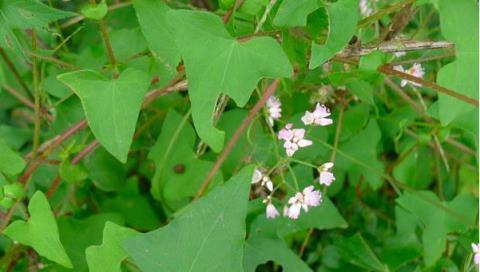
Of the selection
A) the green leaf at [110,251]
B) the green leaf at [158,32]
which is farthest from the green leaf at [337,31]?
the green leaf at [110,251]

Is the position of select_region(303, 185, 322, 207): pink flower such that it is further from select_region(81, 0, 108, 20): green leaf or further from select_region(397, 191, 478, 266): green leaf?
select_region(81, 0, 108, 20): green leaf

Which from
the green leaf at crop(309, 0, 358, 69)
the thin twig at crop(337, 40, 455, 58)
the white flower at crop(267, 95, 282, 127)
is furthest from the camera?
the white flower at crop(267, 95, 282, 127)

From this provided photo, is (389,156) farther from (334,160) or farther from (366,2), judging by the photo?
(366,2)

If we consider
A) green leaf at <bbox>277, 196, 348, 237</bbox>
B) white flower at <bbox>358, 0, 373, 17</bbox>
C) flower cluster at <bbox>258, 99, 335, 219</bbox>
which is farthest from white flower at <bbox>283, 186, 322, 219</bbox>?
white flower at <bbox>358, 0, 373, 17</bbox>

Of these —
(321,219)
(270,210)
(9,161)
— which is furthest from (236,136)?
(9,161)

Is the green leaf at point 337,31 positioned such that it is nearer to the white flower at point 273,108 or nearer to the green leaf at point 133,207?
the white flower at point 273,108

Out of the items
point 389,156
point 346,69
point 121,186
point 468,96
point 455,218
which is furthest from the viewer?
point 389,156

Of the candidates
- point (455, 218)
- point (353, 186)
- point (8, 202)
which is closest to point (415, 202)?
point (455, 218)
